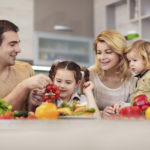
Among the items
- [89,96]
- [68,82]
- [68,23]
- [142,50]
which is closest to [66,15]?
[68,23]

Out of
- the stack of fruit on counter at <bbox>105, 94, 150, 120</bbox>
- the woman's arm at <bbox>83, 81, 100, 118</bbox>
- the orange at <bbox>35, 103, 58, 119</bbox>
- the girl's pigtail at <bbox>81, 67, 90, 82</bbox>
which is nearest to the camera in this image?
the orange at <bbox>35, 103, 58, 119</bbox>

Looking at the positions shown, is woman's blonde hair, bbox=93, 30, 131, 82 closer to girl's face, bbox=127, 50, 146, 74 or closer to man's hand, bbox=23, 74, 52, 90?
girl's face, bbox=127, 50, 146, 74

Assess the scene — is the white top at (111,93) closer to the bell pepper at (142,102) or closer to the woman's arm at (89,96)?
the woman's arm at (89,96)

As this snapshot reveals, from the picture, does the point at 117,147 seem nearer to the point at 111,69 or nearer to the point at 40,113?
the point at 40,113

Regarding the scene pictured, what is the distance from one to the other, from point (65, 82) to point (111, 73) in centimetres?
39

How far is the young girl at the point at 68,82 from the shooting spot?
6.11 feet

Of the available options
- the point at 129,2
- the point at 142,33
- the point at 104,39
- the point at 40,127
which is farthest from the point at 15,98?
the point at 129,2

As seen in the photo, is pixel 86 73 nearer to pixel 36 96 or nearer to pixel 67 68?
pixel 67 68

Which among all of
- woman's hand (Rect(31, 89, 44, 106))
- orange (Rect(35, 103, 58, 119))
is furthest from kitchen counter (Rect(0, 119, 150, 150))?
woman's hand (Rect(31, 89, 44, 106))

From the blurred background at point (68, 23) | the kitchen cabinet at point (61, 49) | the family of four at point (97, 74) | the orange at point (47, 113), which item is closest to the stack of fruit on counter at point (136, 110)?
the orange at point (47, 113)

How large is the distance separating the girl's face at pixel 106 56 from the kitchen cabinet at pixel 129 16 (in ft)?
7.29

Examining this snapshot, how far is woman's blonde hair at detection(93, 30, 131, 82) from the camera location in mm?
1977

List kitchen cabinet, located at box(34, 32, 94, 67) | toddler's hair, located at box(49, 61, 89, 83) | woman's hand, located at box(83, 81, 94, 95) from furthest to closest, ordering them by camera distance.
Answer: kitchen cabinet, located at box(34, 32, 94, 67), toddler's hair, located at box(49, 61, 89, 83), woman's hand, located at box(83, 81, 94, 95)

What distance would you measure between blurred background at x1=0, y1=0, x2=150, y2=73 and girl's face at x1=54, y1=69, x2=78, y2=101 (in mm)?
2231
